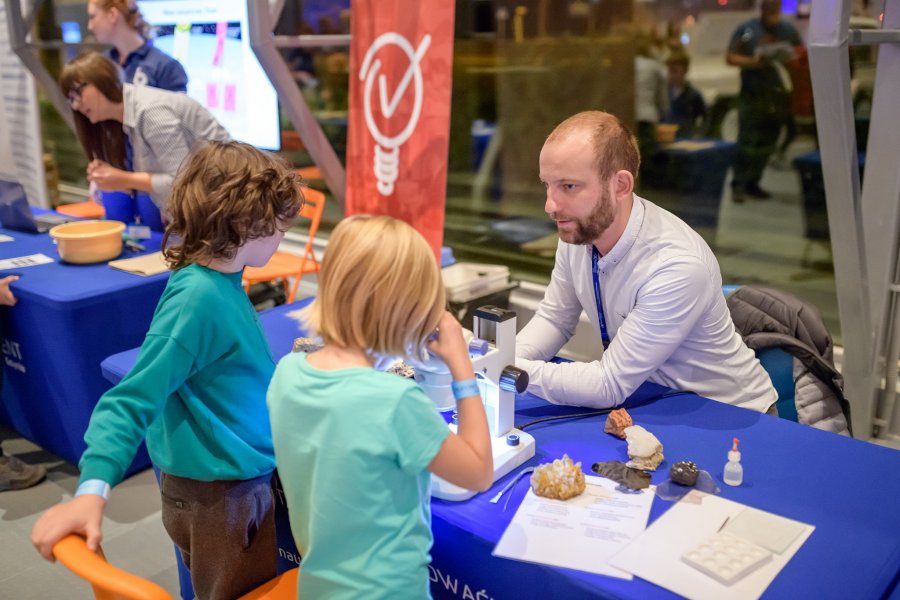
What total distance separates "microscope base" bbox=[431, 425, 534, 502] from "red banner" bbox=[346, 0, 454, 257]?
4.89ft

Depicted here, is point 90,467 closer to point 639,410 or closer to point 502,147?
point 639,410

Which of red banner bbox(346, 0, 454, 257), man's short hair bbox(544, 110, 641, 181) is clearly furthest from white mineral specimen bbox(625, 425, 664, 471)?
red banner bbox(346, 0, 454, 257)

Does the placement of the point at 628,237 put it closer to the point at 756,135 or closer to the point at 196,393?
the point at 196,393

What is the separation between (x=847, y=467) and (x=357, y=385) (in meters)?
1.07

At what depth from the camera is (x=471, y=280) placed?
3.67 m

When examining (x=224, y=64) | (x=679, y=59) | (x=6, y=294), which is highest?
(x=679, y=59)

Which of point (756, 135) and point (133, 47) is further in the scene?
point (756, 135)

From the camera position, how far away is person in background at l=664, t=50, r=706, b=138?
401 inches

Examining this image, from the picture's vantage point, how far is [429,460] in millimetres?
1165

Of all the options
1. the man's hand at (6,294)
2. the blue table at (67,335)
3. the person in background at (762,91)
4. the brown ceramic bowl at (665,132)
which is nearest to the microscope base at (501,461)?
the blue table at (67,335)

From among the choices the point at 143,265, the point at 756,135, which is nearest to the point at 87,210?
the point at 143,265

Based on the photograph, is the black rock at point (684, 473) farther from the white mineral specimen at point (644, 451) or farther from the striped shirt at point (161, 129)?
the striped shirt at point (161, 129)

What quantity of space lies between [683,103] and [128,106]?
28.1 feet

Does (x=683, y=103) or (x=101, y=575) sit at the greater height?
(x=683, y=103)
